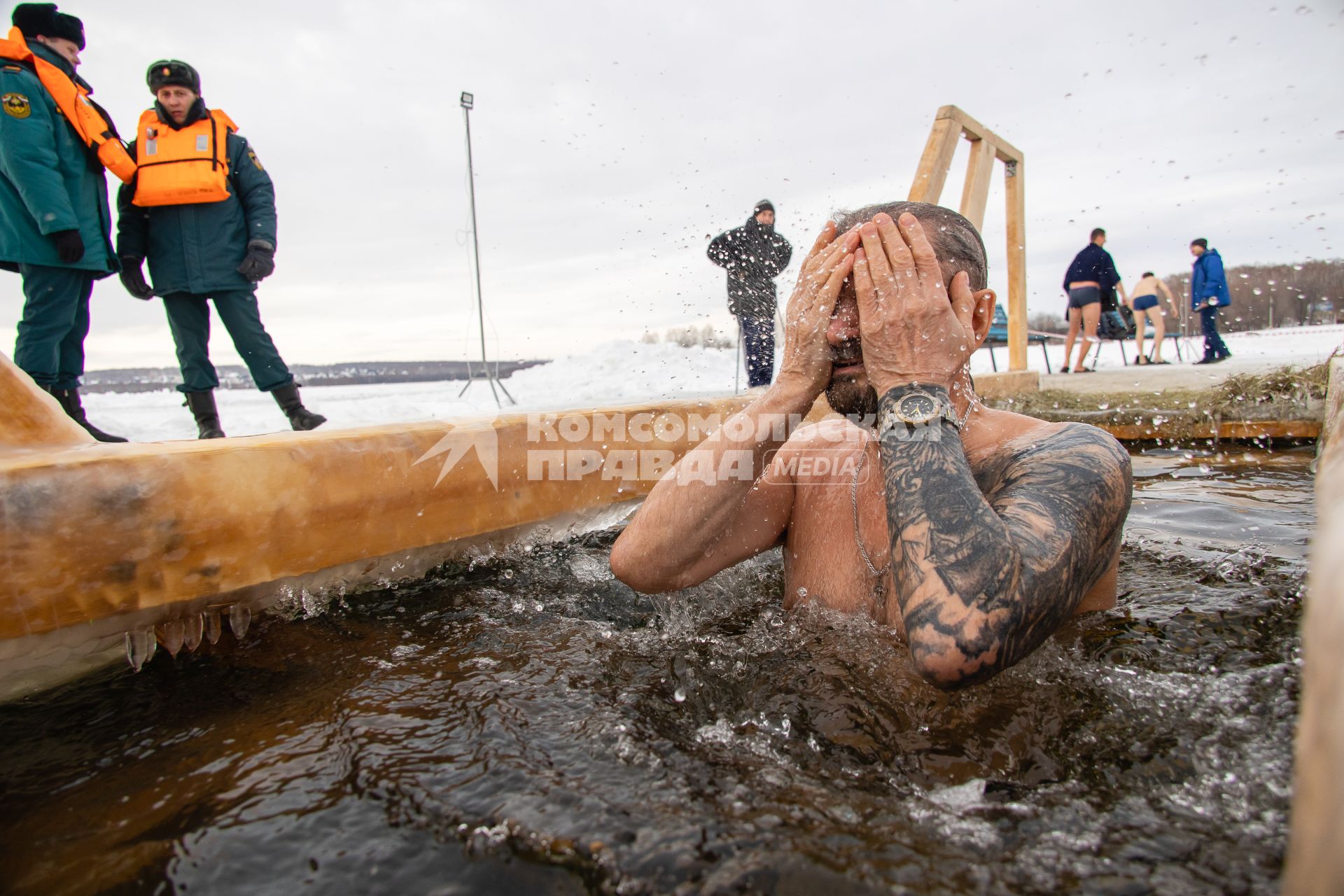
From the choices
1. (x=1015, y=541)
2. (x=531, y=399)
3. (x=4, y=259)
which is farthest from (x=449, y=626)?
(x=531, y=399)

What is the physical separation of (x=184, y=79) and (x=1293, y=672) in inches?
204

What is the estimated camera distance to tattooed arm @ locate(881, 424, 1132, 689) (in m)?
1.24

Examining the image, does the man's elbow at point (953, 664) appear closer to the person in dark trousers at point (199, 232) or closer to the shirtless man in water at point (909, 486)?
the shirtless man in water at point (909, 486)

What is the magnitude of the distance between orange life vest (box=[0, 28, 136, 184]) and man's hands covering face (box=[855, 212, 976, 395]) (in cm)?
401

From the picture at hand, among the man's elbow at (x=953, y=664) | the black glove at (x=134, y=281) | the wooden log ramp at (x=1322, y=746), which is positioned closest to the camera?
the wooden log ramp at (x=1322, y=746)

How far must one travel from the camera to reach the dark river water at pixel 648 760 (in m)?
0.92

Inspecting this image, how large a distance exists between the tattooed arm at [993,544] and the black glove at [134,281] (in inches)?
171

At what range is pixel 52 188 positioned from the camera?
3.25 metres

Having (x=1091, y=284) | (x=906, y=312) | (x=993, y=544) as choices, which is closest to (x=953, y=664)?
(x=993, y=544)

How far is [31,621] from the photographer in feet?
4.23

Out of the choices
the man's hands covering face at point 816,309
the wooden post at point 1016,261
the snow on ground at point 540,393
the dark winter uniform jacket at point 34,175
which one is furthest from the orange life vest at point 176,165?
the wooden post at point 1016,261

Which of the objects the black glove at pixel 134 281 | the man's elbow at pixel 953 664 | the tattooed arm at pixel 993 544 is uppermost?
the black glove at pixel 134 281

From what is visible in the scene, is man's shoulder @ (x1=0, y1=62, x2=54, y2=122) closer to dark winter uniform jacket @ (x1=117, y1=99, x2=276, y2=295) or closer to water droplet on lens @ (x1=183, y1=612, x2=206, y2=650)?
dark winter uniform jacket @ (x1=117, y1=99, x2=276, y2=295)

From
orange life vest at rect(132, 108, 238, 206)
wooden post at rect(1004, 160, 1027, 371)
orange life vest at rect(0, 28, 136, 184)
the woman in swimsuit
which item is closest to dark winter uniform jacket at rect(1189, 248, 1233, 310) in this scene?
the woman in swimsuit
